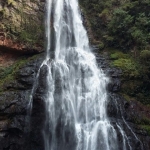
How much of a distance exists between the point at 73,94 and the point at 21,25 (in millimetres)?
6536

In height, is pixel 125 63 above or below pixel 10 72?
above

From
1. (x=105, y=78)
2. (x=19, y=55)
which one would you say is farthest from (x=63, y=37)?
(x=105, y=78)

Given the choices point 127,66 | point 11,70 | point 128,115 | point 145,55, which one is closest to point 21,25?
point 11,70

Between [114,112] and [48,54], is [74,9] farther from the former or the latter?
[114,112]

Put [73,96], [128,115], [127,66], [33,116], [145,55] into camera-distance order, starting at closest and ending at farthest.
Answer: [33,116]
[128,115]
[73,96]
[145,55]
[127,66]

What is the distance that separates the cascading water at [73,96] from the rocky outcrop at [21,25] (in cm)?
79

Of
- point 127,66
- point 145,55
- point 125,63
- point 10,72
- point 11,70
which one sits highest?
point 145,55

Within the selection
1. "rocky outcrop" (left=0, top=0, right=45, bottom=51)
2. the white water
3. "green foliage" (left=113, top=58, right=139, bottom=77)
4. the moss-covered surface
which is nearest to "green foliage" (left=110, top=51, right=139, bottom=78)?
"green foliage" (left=113, top=58, right=139, bottom=77)

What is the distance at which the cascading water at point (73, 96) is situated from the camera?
1418cm

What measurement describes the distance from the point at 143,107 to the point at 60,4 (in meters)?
10.3

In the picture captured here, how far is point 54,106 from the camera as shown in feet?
49.7

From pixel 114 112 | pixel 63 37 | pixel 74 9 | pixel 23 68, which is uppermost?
pixel 74 9

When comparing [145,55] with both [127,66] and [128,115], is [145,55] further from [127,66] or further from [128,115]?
[128,115]

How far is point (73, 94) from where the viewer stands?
15867 millimetres
